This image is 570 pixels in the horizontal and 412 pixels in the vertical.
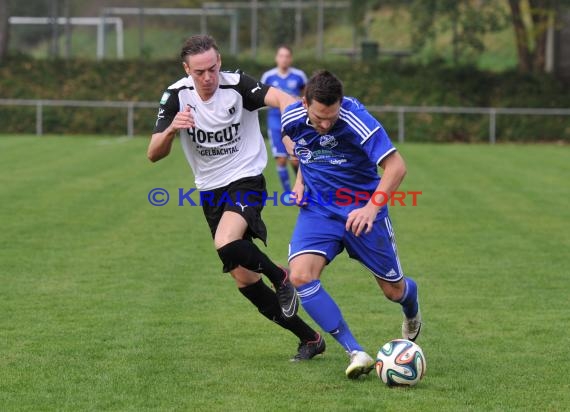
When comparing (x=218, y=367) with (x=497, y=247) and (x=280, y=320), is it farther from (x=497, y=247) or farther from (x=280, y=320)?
(x=497, y=247)

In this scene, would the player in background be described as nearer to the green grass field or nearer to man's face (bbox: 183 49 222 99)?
man's face (bbox: 183 49 222 99)

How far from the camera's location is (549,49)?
34.1 metres

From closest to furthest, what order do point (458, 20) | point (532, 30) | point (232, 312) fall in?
point (232, 312) < point (532, 30) < point (458, 20)

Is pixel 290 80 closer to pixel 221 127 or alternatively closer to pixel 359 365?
pixel 221 127

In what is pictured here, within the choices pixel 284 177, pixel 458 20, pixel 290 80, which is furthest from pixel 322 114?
pixel 458 20

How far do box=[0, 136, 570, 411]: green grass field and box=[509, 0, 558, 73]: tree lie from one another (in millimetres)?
16992

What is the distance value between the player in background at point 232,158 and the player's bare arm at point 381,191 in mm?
762

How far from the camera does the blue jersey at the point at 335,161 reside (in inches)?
229

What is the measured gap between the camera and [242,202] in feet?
21.0

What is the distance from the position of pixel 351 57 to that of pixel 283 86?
19791 millimetres

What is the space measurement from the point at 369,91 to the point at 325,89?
28.6 meters

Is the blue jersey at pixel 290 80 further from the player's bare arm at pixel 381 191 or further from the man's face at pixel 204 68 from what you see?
the player's bare arm at pixel 381 191

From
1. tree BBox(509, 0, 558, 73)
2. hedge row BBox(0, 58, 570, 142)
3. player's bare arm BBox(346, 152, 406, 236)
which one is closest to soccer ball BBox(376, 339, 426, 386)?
player's bare arm BBox(346, 152, 406, 236)

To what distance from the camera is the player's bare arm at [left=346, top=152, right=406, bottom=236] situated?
5645mm
